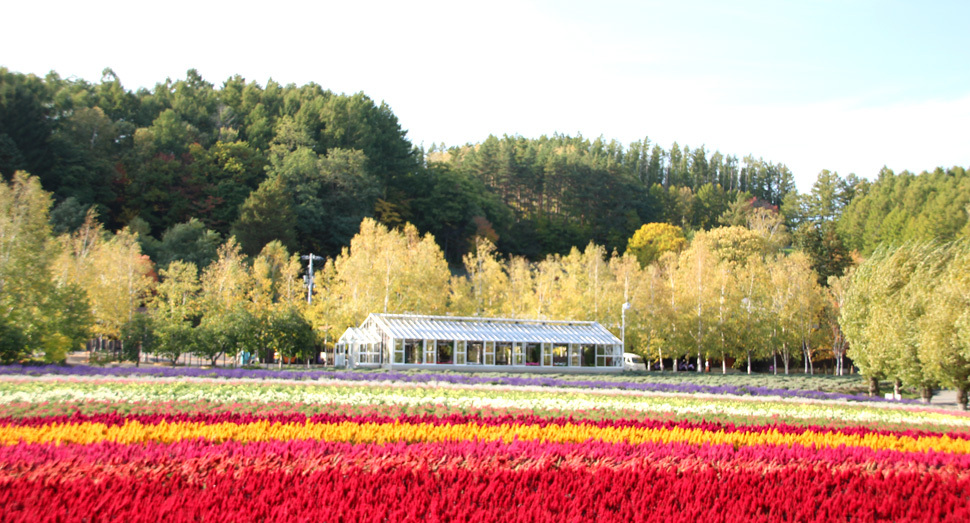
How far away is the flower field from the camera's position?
636cm

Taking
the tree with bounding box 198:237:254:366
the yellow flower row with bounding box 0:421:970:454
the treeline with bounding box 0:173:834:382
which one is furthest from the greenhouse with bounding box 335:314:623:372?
the yellow flower row with bounding box 0:421:970:454

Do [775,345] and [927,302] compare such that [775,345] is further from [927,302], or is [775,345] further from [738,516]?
[738,516]

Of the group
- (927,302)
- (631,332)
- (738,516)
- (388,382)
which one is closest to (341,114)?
(631,332)

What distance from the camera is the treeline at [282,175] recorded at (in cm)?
6600

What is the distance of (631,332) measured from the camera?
49219 millimetres

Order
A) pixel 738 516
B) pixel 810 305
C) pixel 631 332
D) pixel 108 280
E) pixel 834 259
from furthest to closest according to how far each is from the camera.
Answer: pixel 834 259 → pixel 810 305 → pixel 631 332 → pixel 108 280 → pixel 738 516

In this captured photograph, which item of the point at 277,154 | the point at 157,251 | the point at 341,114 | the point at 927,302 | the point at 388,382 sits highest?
the point at 341,114

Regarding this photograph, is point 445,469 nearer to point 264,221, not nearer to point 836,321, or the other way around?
point 836,321

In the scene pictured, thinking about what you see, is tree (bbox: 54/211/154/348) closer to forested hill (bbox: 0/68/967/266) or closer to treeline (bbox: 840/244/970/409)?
forested hill (bbox: 0/68/967/266)

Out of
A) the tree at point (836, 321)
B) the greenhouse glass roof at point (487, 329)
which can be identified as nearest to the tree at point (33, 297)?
the greenhouse glass roof at point (487, 329)

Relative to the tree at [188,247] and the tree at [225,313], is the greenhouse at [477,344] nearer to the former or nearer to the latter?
the tree at [225,313]

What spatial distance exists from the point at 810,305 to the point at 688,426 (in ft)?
148

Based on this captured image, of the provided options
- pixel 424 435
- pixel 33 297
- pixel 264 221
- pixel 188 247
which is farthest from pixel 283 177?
pixel 424 435

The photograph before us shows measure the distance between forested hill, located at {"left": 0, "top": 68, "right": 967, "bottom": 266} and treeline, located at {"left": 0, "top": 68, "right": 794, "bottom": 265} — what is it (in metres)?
0.18
